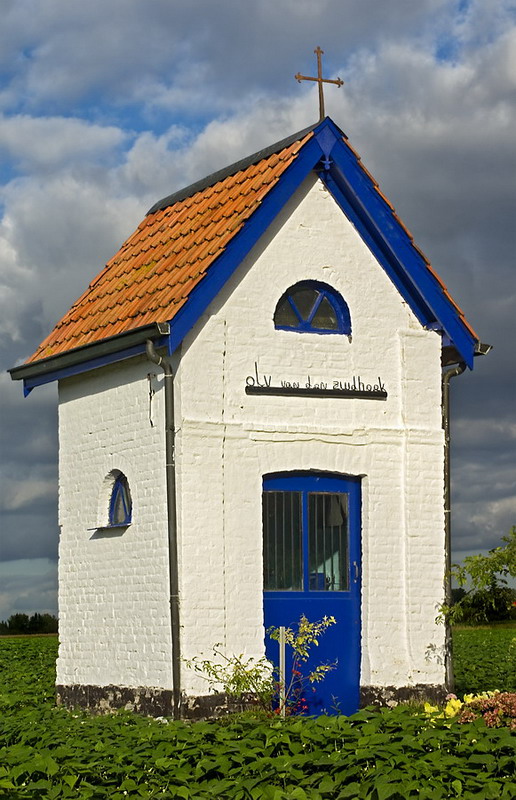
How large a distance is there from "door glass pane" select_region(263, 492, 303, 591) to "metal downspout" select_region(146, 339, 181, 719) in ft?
4.19

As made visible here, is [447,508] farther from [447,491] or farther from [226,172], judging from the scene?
[226,172]

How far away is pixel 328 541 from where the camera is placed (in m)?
17.0

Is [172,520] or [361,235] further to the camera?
[361,235]

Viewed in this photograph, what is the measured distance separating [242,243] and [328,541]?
12.6 ft

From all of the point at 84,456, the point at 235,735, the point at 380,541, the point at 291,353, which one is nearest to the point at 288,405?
the point at 291,353

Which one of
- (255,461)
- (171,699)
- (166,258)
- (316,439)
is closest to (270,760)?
(171,699)

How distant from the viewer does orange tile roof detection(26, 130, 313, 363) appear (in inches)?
653

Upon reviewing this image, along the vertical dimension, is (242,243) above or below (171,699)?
above

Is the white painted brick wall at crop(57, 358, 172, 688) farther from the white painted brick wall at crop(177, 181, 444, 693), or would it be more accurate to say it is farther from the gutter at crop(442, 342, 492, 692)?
the gutter at crop(442, 342, 492, 692)

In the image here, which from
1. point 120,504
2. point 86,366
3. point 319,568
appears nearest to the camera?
point 319,568

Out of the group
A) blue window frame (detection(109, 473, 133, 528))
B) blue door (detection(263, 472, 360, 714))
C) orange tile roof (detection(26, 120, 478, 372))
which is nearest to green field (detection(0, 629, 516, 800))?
blue door (detection(263, 472, 360, 714))

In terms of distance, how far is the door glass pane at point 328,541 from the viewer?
16875mm

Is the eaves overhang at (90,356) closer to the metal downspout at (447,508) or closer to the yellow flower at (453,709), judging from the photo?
the metal downspout at (447,508)

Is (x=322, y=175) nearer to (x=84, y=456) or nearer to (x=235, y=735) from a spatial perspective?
(x=84, y=456)
